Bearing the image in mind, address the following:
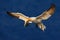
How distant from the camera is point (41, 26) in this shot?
10617mm

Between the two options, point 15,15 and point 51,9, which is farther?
point 15,15

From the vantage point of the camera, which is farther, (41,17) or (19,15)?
(19,15)

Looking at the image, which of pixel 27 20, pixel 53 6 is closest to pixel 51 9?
pixel 53 6

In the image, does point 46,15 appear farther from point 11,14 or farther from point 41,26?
point 11,14

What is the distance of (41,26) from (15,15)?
95 centimetres

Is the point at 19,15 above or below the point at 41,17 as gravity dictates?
above

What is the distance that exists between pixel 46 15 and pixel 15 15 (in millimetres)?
1103

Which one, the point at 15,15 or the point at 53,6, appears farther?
the point at 15,15

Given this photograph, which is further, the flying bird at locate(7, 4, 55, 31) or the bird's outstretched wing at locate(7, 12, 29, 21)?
the bird's outstretched wing at locate(7, 12, 29, 21)

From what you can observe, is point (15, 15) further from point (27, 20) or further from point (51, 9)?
point (51, 9)

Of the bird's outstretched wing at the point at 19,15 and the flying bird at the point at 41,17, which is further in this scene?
the bird's outstretched wing at the point at 19,15

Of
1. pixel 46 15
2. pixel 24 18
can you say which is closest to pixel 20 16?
pixel 24 18

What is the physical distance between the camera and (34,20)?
1051 centimetres

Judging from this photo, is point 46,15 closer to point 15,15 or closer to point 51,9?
point 51,9
